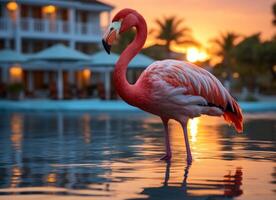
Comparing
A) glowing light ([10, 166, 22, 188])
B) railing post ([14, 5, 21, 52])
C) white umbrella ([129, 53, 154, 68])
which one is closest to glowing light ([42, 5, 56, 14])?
railing post ([14, 5, 21, 52])

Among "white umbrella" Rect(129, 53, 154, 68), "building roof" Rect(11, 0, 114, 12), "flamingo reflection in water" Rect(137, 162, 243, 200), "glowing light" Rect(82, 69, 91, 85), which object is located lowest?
"flamingo reflection in water" Rect(137, 162, 243, 200)

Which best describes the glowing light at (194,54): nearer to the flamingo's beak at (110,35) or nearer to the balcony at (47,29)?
the balcony at (47,29)

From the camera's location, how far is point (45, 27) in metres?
50.9

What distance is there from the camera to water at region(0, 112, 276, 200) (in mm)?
7352

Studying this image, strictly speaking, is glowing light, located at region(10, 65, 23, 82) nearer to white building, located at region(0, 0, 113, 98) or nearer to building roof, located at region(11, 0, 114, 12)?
white building, located at region(0, 0, 113, 98)

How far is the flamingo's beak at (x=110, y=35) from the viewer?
32.5 feet

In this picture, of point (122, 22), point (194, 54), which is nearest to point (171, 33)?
point (194, 54)

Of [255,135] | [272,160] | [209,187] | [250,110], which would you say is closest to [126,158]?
[272,160]

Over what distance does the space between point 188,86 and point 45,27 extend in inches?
1634

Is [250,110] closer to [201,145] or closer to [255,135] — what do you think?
[255,135]

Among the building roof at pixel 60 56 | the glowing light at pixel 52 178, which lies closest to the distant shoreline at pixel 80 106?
the building roof at pixel 60 56

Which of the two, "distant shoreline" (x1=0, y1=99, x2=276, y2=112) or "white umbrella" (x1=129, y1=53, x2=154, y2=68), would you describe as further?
"white umbrella" (x1=129, y1=53, x2=154, y2=68)

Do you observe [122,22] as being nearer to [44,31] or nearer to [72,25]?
[44,31]

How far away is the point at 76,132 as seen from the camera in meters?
18.0
